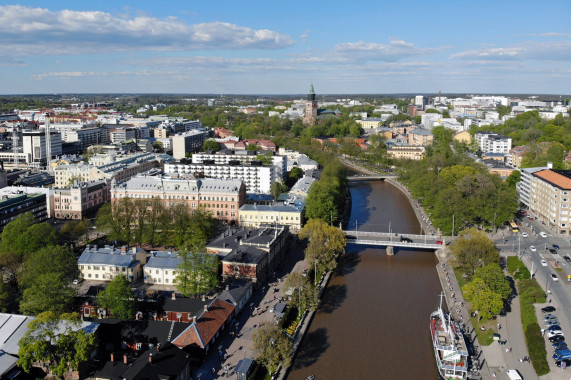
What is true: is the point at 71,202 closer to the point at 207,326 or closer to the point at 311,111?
the point at 207,326

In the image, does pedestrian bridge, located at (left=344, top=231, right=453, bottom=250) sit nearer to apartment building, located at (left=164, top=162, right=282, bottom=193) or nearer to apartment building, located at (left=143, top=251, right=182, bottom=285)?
apartment building, located at (left=143, top=251, right=182, bottom=285)

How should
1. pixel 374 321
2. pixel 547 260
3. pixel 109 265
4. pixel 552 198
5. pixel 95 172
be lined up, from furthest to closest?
pixel 95 172
pixel 552 198
pixel 547 260
pixel 109 265
pixel 374 321

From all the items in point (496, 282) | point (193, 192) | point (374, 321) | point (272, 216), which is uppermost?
point (193, 192)

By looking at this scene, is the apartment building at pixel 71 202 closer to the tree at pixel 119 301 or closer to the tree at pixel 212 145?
the tree at pixel 119 301

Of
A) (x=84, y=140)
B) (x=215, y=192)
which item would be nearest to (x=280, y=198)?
(x=215, y=192)

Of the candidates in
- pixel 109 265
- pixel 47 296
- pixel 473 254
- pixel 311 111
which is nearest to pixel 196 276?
pixel 109 265

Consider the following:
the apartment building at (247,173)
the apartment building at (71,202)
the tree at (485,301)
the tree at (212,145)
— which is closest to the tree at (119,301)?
the tree at (485,301)

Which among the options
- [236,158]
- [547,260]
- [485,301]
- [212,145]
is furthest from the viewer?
Result: [212,145]
